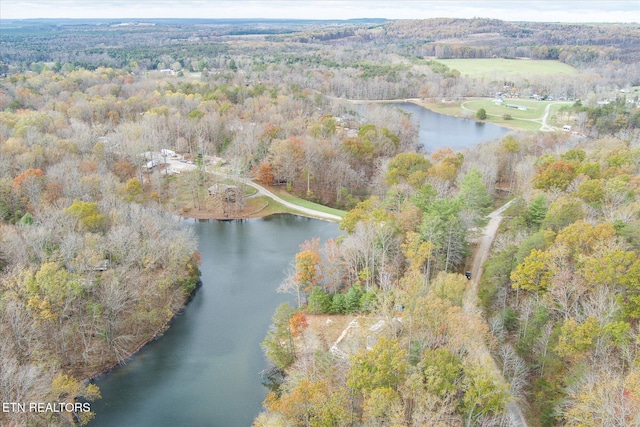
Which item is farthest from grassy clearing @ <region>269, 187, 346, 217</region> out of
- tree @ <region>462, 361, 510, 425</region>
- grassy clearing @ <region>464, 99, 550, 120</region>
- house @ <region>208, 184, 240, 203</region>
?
grassy clearing @ <region>464, 99, 550, 120</region>

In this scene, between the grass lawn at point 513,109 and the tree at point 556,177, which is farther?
the grass lawn at point 513,109

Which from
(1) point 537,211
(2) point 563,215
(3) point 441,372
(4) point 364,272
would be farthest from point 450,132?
(3) point 441,372

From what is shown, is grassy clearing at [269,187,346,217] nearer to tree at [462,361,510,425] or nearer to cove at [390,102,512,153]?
cove at [390,102,512,153]

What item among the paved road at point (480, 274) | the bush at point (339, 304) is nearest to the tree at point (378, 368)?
the paved road at point (480, 274)

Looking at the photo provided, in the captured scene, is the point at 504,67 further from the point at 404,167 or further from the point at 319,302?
the point at 319,302

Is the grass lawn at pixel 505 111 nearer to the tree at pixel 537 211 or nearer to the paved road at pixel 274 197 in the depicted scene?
the paved road at pixel 274 197

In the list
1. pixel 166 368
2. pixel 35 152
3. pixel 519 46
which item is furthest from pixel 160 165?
pixel 519 46

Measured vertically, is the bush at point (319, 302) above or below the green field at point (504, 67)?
below
